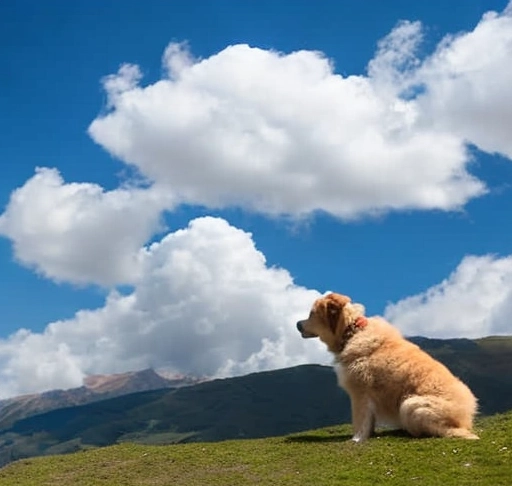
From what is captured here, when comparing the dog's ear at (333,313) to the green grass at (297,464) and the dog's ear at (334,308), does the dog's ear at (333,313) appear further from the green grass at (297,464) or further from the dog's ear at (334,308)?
the green grass at (297,464)

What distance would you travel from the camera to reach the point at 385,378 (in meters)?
18.8

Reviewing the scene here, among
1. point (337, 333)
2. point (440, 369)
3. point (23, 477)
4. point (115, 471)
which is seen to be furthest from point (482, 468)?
point (23, 477)

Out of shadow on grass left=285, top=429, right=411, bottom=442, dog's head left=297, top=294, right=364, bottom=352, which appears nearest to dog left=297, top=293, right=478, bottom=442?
dog's head left=297, top=294, right=364, bottom=352

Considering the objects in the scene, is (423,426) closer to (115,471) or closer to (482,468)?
(482,468)

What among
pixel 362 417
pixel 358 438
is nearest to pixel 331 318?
pixel 362 417

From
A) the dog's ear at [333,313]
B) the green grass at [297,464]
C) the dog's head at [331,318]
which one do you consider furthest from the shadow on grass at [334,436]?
the dog's ear at [333,313]

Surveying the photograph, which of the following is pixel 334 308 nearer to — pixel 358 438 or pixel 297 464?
pixel 358 438

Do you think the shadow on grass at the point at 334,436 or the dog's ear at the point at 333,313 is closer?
the shadow on grass at the point at 334,436

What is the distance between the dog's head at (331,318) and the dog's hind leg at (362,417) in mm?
1636

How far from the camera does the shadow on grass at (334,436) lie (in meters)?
19.6

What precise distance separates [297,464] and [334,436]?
4444 mm

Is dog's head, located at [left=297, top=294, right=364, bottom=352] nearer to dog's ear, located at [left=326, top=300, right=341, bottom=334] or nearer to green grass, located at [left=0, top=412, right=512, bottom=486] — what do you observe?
dog's ear, located at [left=326, top=300, right=341, bottom=334]

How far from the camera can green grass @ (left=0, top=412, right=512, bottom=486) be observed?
16.2 meters

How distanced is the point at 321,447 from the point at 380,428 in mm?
2850
